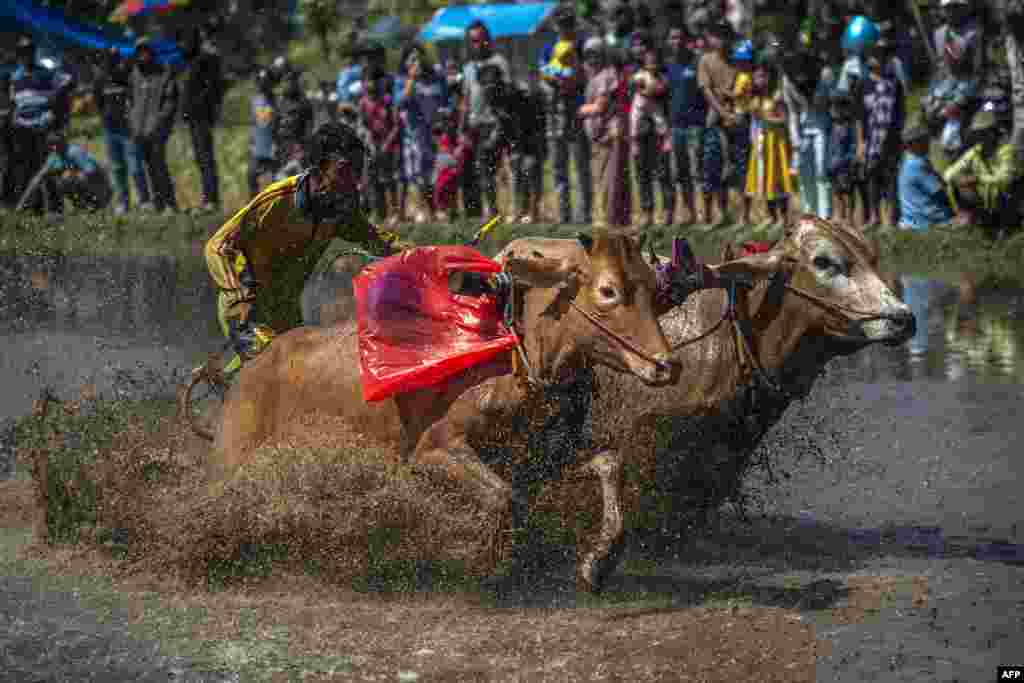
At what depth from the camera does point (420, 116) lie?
19734 mm

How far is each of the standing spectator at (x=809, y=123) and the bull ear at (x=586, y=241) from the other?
10236 mm

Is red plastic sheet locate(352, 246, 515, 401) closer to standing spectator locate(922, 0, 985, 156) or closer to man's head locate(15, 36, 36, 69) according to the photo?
standing spectator locate(922, 0, 985, 156)

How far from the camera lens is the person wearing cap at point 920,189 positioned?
664 inches

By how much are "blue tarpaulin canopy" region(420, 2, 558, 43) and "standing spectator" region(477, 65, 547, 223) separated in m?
10.9

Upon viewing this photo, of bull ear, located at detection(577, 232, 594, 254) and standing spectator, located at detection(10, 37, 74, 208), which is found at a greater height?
standing spectator, located at detection(10, 37, 74, 208)

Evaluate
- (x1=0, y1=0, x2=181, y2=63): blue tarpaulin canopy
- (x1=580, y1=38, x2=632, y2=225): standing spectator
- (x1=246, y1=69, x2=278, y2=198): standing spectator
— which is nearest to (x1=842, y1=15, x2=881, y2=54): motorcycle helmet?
(x1=580, y1=38, x2=632, y2=225): standing spectator

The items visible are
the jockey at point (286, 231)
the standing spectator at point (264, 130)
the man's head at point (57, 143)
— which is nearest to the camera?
the jockey at point (286, 231)

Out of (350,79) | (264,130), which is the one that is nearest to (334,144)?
(264,130)

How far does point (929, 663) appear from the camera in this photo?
7.08 meters

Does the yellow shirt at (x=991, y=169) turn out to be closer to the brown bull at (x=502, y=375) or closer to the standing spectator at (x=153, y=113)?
the brown bull at (x=502, y=375)

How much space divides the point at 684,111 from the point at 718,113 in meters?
0.34

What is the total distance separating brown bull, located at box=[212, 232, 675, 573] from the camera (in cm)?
754

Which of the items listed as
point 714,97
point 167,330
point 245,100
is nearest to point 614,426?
point 167,330

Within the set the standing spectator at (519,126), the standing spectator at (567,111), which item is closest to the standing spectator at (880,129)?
the standing spectator at (567,111)
